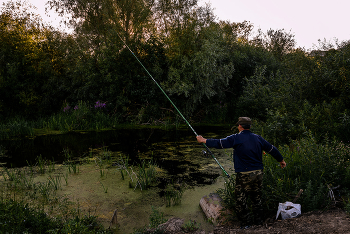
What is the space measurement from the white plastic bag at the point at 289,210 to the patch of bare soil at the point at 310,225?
0.28ft

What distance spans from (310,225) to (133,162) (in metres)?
5.26

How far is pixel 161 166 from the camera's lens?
7234mm

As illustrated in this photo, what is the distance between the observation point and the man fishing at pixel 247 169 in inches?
148

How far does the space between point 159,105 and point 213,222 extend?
1240cm

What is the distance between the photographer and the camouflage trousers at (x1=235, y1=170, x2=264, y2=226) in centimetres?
378

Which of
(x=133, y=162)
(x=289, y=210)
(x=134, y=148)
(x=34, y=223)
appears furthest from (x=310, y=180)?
(x=134, y=148)

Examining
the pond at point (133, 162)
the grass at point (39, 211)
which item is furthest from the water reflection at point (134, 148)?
the grass at point (39, 211)

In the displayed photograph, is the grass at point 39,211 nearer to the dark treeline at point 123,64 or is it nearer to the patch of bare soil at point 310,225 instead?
the patch of bare soil at point 310,225

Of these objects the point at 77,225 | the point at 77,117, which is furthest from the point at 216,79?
the point at 77,225

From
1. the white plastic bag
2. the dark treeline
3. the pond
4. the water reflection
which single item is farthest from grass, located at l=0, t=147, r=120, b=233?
the dark treeline

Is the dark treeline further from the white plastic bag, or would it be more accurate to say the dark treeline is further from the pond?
the white plastic bag

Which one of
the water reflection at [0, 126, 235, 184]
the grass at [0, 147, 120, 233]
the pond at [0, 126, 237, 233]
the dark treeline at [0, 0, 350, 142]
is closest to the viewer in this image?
the grass at [0, 147, 120, 233]

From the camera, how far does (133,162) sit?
760cm

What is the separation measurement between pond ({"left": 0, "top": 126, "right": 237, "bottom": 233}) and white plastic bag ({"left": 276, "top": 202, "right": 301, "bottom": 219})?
1.22 metres
